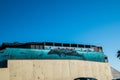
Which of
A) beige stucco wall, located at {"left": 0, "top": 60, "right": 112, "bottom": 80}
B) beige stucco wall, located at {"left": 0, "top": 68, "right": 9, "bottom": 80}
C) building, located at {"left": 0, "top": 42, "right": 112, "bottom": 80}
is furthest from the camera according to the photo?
building, located at {"left": 0, "top": 42, "right": 112, "bottom": 80}

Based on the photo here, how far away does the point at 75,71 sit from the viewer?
49.4 meters

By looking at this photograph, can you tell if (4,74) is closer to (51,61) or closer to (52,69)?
(52,69)

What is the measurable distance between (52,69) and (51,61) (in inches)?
62.6

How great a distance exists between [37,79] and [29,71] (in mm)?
2262

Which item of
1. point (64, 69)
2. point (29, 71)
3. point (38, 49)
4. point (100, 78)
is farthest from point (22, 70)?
point (100, 78)

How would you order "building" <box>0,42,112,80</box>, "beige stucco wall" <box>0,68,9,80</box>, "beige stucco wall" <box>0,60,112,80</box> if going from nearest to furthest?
"beige stucco wall" <box>0,68,9,80</box>, "beige stucco wall" <box>0,60,112,80</box>, "building" <box>0,42,112,80</box>

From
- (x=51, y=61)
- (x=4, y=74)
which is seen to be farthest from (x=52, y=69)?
(x=4, y=74)

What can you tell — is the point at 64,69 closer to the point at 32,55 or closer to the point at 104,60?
the point at 32,55

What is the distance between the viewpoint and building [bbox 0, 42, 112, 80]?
133ft

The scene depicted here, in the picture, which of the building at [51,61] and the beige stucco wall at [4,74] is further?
the building at [51,61]

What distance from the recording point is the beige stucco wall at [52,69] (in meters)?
40.2

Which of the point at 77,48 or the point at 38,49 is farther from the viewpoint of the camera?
the point at 77,48

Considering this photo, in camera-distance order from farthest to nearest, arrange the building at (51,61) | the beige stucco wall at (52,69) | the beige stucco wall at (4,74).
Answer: the building at (51,61) → the beige stucco wall at (52,69) → the beige stucco wall at (4,74)

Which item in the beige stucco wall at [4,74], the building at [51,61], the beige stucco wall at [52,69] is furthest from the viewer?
the building at [51,61]
